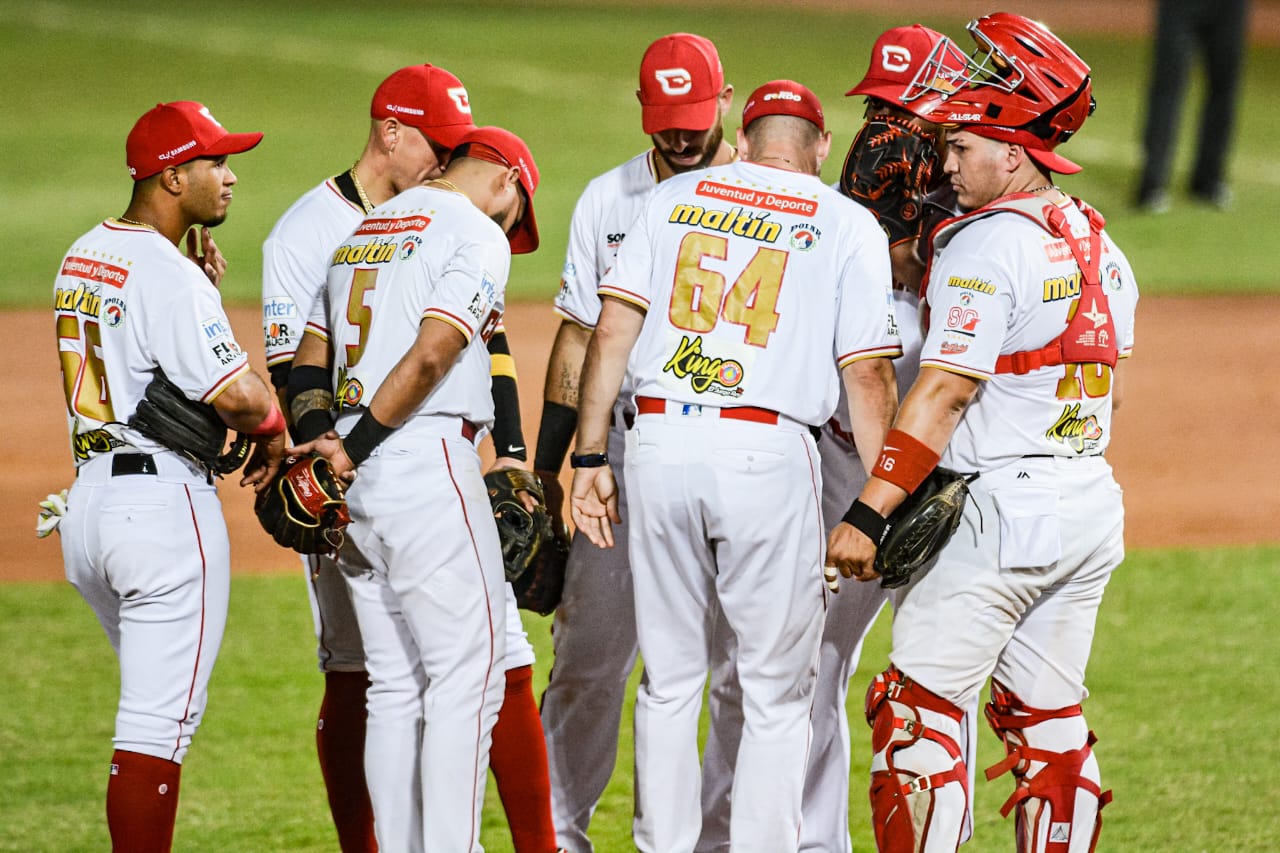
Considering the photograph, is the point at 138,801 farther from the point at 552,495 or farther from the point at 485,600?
the point at 552,495

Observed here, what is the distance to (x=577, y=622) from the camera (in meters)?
4.52

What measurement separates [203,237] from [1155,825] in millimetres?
3311

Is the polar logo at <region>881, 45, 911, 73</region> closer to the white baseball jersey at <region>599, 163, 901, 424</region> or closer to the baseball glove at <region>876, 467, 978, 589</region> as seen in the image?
the white baseball jersey at <region>599, 163, 901, 424</region>

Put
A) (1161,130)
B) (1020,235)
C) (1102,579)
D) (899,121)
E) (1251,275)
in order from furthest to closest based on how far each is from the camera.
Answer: (1161,130)
(1251,275)
(899,121)
(1102,579)
(1020,235)

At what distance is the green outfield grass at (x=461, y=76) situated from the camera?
14375 mm

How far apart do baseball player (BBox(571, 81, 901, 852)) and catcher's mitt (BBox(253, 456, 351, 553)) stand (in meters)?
0.71

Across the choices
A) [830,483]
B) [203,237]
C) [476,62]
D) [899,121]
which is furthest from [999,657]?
[476,62]

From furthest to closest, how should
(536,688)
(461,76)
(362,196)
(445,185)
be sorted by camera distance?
(461,76), (536,688), (362,196), (445,185)

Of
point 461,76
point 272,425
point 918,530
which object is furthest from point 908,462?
point 461,76

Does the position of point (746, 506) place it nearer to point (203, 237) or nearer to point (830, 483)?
point (830, 483)

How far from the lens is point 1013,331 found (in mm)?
3689

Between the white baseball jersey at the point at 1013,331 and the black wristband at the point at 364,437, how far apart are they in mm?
1341

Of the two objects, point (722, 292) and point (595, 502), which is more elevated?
point (722, 292)

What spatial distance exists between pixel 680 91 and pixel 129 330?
1.63m
